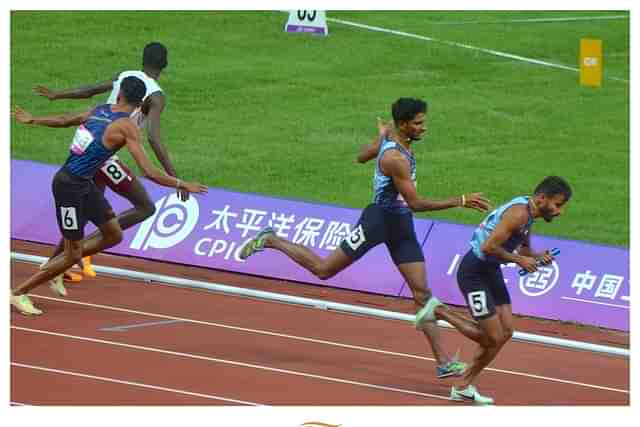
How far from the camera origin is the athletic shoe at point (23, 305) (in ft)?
43.2

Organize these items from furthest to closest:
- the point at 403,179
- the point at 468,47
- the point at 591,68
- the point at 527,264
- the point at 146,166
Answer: the point at 468,47 < the point at 591,68 < the point at 146,166 < the point at 403,179 < the point at 527,264

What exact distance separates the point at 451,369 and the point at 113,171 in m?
3.78

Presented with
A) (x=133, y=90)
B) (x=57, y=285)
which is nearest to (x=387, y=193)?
(x=133, y=90)

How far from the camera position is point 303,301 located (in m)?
14.3

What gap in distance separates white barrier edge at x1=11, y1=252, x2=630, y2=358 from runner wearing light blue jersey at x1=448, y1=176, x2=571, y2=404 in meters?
2.22

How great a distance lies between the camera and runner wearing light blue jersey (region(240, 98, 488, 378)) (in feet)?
37.2

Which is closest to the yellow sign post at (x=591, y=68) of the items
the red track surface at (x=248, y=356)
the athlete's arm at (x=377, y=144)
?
the red track surface at (x=248, y=356)

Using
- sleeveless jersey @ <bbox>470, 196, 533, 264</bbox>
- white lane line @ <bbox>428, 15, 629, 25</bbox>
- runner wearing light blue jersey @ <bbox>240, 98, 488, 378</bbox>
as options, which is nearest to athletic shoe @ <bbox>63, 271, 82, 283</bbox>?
runner wearing light blue jersey @ <bbox>240, 98, 488, 378</bbox>

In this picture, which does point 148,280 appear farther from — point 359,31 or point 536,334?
point 359,31

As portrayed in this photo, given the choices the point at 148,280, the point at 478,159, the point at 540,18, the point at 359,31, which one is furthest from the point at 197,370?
the point at 540,18

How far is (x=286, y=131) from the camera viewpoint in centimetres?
2186

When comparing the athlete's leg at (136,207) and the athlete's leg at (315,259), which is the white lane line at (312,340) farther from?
the athlete's leg at (315,259)

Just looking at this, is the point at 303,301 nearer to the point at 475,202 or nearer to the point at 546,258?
the point at 475,202

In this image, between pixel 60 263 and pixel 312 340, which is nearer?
pixel 60 263
